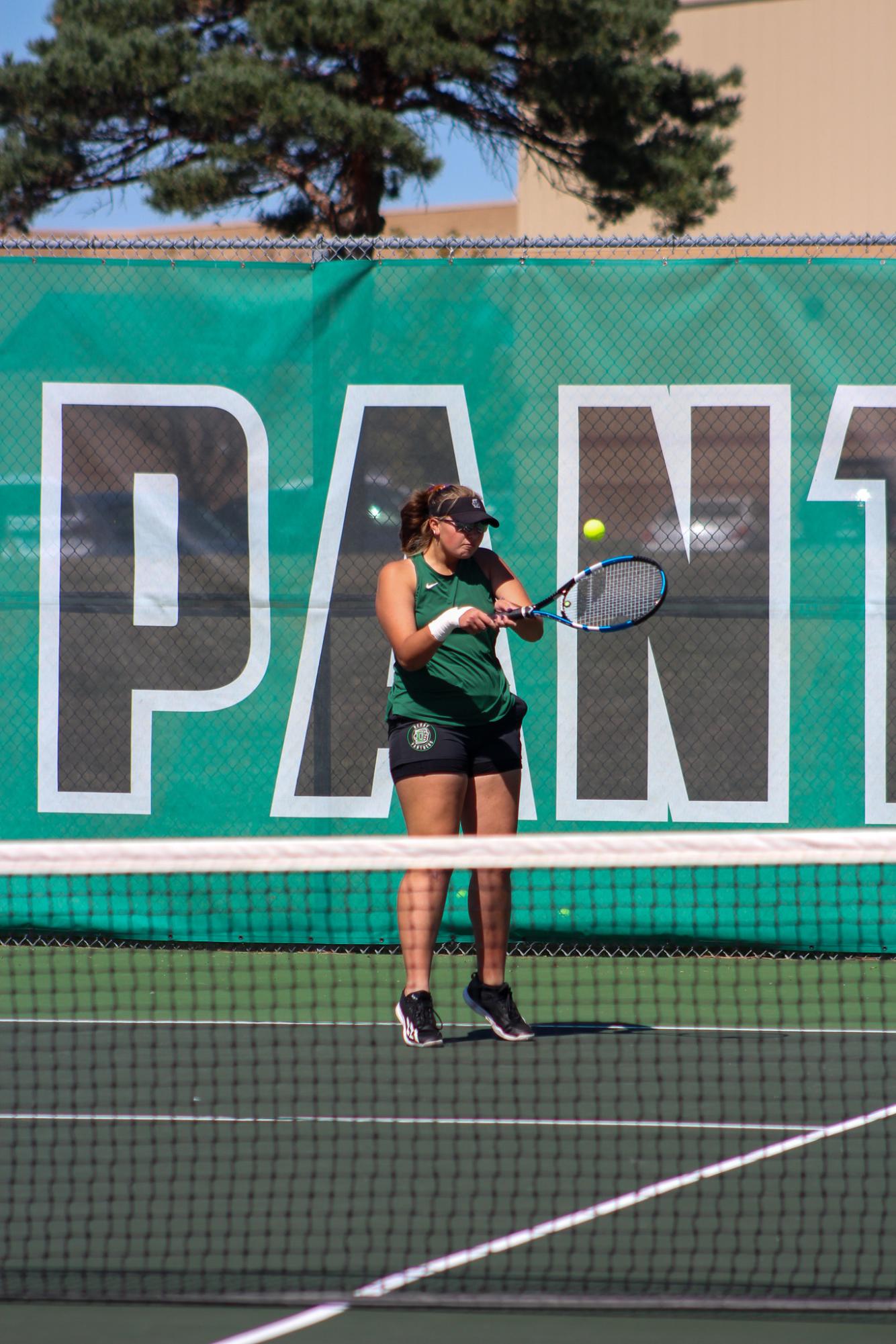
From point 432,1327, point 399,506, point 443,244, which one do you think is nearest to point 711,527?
point 399,506

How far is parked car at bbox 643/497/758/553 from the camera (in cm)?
660

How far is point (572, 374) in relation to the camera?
6637mm

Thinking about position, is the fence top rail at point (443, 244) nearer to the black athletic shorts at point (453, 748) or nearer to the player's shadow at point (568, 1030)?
the black athletic shorts at point (453, 748)

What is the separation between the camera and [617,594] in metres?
5.53

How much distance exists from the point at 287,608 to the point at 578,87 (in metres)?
13.0

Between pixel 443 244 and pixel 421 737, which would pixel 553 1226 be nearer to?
pixel 421 737

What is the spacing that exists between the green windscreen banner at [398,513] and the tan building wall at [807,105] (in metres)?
21.9

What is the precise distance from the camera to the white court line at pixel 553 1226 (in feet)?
9.66

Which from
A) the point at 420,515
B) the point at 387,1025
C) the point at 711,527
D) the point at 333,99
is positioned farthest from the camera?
the point at 333,99

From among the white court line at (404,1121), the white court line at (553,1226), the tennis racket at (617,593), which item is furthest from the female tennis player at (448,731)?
the white court line at (553,1226)

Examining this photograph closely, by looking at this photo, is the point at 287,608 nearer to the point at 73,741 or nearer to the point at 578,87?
the point at 73,741

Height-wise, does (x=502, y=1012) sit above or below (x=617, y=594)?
below

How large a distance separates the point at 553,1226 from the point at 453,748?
6.00 feet

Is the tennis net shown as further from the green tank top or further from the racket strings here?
the racket strings
